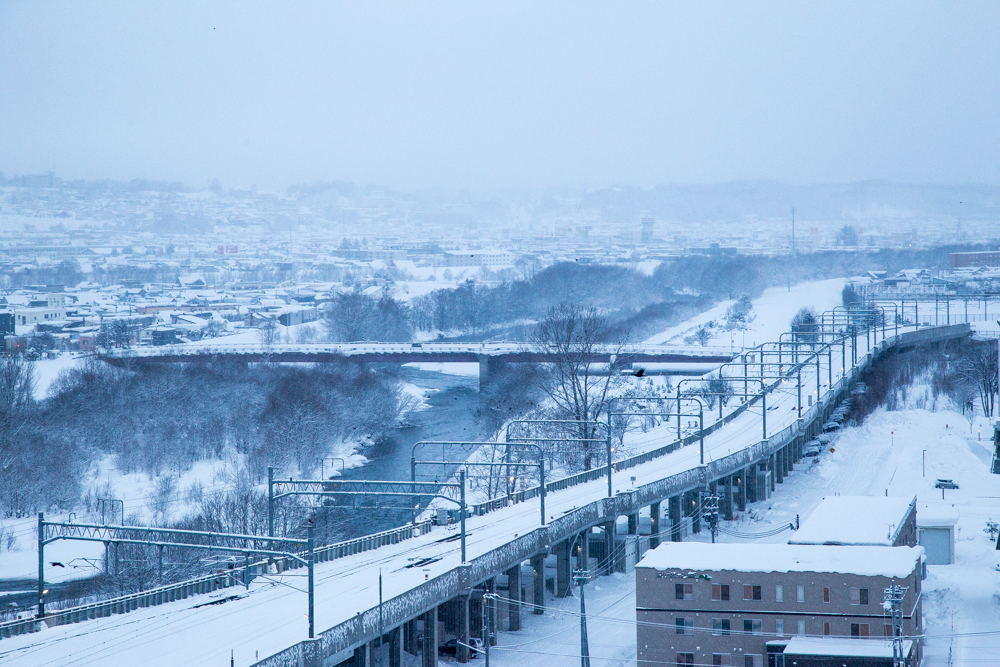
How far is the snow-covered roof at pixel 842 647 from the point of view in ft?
38.7

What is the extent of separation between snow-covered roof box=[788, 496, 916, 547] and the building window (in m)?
2.65

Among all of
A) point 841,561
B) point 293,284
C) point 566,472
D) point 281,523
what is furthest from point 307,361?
point 293,284

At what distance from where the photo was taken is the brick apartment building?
12.3 metres

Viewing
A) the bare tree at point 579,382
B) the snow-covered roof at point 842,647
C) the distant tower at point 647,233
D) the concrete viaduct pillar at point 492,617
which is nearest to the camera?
the snow-covered roof at point 842,647

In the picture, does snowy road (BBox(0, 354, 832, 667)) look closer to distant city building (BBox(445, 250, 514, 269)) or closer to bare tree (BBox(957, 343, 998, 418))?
bare tree (BBox(957, 343, 998, 418))

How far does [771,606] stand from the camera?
41.5 ft

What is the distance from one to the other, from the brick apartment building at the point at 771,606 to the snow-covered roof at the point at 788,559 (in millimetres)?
11

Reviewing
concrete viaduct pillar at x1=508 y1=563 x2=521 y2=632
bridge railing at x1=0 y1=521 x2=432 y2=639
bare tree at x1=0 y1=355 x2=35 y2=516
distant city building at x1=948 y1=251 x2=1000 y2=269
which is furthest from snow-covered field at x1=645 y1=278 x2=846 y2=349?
distant city building at x1=948 y1=251 x2=1000 y2=269

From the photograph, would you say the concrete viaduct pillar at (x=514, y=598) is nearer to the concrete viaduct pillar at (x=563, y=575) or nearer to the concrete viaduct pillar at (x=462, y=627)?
the concrete viaduct pillar at (x=462, y=627)

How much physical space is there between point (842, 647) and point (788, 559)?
1.23 meters

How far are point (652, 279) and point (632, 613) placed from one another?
8221cm

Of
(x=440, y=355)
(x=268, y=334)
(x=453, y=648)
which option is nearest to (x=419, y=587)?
(x=453, y=648)

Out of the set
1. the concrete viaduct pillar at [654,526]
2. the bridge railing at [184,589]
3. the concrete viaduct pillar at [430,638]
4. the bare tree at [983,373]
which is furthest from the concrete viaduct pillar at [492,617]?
the bare tree at [983,373]

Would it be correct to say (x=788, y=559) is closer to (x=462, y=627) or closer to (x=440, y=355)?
(x=462, y=627)
